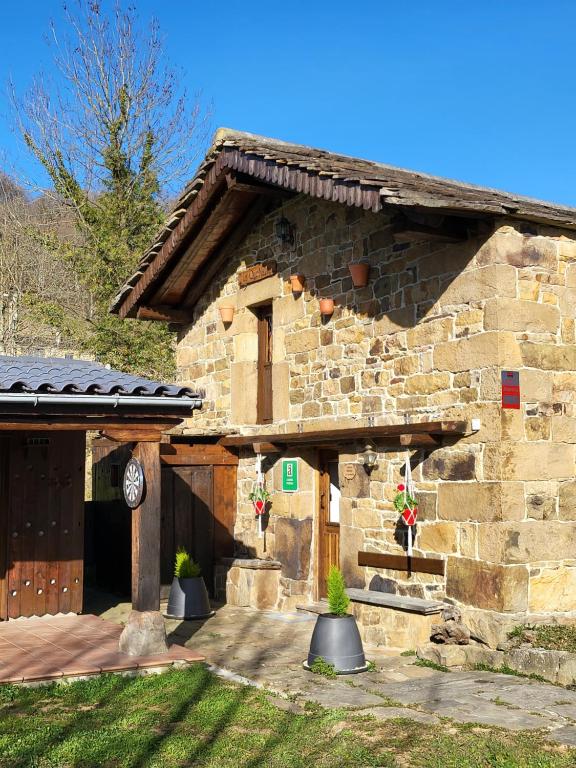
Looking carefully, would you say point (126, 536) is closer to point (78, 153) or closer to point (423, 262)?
point (423, 262)

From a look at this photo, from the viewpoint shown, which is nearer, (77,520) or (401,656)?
(401,656)

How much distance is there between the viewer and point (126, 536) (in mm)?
12172

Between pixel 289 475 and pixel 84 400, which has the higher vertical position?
pixel 84 400

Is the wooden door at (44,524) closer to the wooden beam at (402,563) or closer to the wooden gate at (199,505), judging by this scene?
the wooden gate at (199,505)

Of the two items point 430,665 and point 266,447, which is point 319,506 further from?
point 430,665

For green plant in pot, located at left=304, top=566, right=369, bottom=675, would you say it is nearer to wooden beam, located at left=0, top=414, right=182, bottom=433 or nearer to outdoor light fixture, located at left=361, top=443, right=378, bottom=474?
outdoor light fixture, located at left=361, top=443, right=378, bottom=474

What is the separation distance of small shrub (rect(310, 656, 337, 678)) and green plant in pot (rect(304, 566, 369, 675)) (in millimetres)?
23

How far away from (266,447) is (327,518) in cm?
123

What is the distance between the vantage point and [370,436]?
929 cm

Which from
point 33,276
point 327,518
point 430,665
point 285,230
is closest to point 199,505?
point 327,518

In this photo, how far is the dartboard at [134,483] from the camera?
781cm

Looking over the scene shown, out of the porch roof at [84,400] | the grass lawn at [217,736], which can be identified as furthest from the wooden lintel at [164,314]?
the grass lawn at [217,736]

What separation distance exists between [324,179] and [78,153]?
1243 cm

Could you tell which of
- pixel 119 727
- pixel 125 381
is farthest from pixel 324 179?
pixel 119 727
